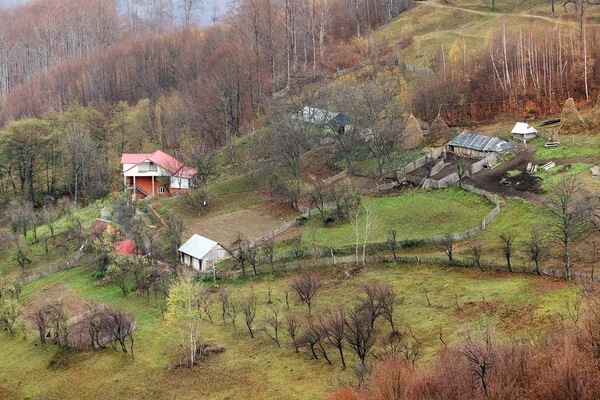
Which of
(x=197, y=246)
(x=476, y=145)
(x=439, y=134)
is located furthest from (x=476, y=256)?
(x=439, y=134)

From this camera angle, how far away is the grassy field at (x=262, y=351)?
28.9m

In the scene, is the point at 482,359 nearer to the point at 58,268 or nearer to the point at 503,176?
the point at 503,176

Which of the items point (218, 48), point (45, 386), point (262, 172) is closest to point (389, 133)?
point (262, 172)

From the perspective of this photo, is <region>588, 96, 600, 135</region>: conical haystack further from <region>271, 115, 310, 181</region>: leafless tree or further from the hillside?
<region>271, 115, 310, 181</region>: leafless tree

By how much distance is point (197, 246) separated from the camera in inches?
1874

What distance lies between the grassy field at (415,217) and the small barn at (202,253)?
23.0ft

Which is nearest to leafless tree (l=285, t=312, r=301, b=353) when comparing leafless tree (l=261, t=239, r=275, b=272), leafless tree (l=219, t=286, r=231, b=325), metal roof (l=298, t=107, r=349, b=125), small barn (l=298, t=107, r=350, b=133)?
leafless tree (l=219, t=286, r=231, b=325)

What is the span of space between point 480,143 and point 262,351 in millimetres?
35301

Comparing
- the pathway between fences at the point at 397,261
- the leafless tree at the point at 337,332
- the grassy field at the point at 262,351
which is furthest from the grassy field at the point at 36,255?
the leafless tree at the point at 337,332

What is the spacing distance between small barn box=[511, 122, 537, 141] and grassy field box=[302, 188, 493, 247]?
43.2ft

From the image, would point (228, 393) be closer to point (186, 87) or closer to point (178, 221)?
point (178, 221)

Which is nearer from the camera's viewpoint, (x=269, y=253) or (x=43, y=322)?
(x=43, y=322)

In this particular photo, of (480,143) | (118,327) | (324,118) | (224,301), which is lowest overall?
(224,301)

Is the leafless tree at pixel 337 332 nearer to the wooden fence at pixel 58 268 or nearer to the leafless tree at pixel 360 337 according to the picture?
the leafless tree at pixel 360 337
